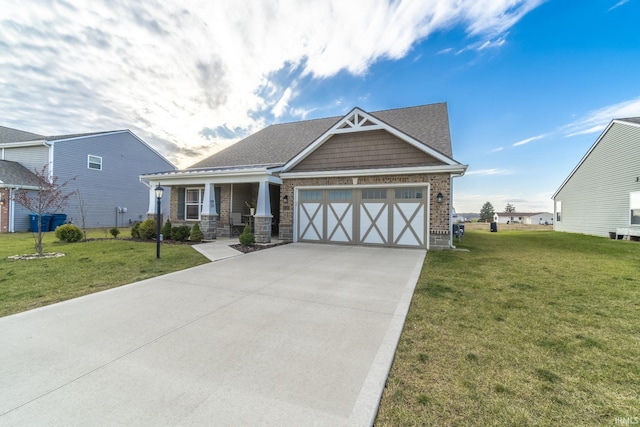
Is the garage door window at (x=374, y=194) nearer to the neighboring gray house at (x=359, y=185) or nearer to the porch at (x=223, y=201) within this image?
the neighboring gray house at (x=359, y=185)

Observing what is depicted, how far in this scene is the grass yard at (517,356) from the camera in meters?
2.17

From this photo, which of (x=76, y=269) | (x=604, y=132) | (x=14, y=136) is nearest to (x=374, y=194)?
(x=76, y=269)

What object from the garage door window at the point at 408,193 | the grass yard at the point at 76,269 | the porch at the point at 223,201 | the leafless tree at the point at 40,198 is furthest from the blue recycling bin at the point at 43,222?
the garage door window at the point at 408,193

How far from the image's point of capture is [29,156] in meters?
17.7

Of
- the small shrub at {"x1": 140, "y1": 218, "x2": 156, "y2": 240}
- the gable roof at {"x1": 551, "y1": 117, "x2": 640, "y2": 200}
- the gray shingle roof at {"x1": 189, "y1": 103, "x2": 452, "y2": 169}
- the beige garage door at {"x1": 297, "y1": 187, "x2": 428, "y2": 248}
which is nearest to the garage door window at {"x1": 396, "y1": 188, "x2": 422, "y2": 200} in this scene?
the beige garage door at {"x1": 297, "y1": 187, "x2": 428, "y2": 248}

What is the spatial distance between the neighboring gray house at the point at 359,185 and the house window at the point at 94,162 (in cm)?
881

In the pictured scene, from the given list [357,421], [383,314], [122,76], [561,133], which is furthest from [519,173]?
[122,76]

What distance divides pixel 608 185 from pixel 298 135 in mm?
19682

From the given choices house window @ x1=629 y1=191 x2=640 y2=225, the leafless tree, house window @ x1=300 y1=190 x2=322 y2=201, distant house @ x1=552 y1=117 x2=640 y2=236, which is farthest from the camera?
distant house @ x1=552 y1=117 x2=640 y2=236

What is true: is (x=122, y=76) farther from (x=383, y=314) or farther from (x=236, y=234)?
(x=383, y=314)

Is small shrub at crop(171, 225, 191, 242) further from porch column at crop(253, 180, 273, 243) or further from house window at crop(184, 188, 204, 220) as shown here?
porch column at crop(253, 180, 273, 243)

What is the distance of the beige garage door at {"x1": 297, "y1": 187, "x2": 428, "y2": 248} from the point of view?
10.5 meters

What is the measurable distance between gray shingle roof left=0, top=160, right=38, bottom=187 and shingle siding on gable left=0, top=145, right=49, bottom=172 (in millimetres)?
409

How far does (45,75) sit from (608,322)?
2178 cm
